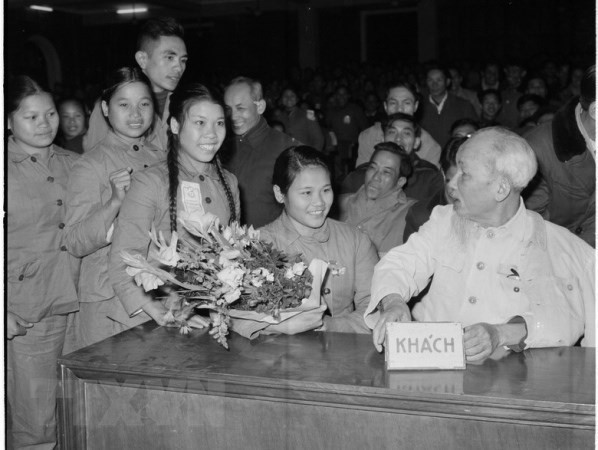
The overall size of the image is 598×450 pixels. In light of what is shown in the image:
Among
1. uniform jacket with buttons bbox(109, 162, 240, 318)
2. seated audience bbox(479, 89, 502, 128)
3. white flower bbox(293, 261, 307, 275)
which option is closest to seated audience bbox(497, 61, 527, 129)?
seated audience bbox(479, 89, 502, 128)

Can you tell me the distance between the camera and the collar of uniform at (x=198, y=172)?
201 centimetres

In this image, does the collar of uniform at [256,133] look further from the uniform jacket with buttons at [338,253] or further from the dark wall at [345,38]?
the dark wall at [345,38]

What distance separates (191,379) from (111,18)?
4.18 m

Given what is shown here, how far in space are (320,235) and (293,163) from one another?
211 mm

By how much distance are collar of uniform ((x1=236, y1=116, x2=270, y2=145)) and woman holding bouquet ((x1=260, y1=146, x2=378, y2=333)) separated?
85 cm

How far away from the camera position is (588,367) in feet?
4.70

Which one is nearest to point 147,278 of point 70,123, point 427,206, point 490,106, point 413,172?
point 427,206

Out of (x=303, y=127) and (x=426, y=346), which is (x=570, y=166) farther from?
(x=303, y=127)

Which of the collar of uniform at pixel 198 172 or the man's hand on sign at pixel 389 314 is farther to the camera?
the collar of uniform at pixel 198 172

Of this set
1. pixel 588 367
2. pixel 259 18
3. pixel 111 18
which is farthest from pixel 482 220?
pixel 259 18

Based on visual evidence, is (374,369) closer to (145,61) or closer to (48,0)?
(145,61)

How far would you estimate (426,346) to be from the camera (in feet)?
4.68

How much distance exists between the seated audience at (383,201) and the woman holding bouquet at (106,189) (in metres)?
0.80

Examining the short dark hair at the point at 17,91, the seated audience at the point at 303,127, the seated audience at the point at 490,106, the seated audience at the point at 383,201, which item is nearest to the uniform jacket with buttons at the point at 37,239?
the short dark hair at the point at 17,91
